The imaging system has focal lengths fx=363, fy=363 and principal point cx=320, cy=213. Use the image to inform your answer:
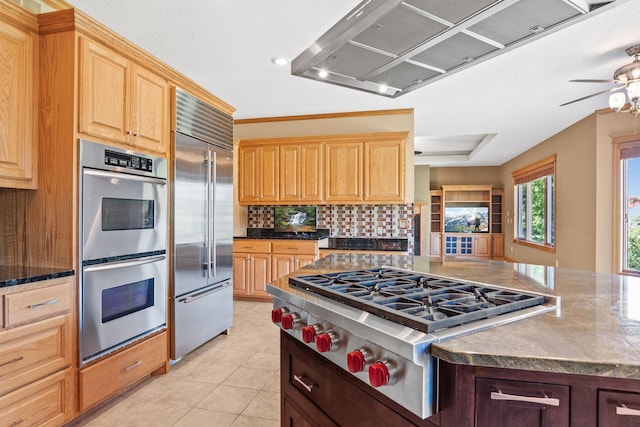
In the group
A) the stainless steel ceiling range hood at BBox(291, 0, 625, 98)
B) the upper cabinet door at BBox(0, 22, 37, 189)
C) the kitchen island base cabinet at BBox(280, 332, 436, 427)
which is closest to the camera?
the kitchen island base cabinet at BBox(280, 332, 436, 427)

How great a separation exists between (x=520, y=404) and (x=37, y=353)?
2085mm

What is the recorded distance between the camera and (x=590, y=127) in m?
5.02

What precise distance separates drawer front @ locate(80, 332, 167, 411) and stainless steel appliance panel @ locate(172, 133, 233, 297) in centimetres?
42

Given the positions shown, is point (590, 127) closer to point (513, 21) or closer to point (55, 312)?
point (513, 21)

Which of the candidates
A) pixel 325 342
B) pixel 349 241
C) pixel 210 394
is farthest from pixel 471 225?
pixel 325 342

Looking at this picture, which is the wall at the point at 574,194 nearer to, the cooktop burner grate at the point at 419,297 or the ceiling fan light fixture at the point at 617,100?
the ceiling fan light fixture at the point at 617,100

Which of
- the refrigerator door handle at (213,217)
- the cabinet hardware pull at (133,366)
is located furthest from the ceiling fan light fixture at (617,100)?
the cabinet hardware pull at (133,366)

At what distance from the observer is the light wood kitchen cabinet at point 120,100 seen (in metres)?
2.06

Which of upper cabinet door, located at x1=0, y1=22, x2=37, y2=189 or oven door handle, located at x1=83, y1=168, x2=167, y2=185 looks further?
oven door handle, located at x1=83, y1=168, x2=167, y2=185

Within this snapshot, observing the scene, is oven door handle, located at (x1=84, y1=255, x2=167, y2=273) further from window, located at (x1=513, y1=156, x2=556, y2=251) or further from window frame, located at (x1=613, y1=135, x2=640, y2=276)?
window, located at (x1=513, y1=156, x2=556, y2=251)

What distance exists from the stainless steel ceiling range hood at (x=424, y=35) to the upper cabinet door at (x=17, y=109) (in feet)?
4.96

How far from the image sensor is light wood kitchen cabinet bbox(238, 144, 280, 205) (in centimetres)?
502

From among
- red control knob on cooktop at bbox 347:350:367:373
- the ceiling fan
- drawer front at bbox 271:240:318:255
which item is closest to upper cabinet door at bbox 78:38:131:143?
red control knob on cooktop at bbox 347:350:367:373

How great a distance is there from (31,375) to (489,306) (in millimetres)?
2066
